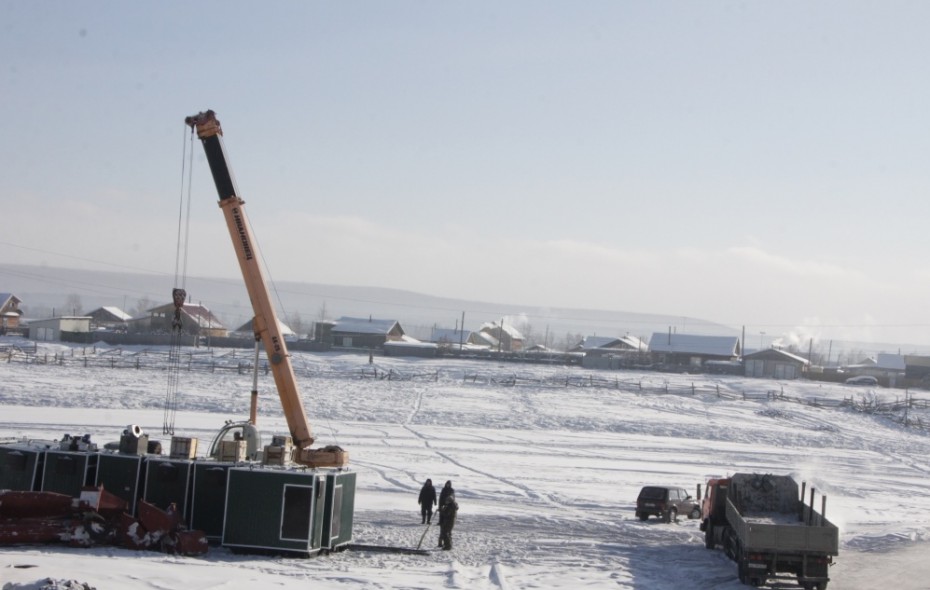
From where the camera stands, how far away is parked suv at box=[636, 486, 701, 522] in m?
31.8

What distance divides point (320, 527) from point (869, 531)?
1719 centimetres

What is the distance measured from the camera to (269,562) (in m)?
22.8

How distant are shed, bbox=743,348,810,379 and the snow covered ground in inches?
436

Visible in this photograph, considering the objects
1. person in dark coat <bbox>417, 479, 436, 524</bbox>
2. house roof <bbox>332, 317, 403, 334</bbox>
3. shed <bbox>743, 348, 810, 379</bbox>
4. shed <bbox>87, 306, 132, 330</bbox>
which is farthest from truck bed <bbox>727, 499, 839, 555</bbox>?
shed <bbox>87, 306, 132, 330</bbox>

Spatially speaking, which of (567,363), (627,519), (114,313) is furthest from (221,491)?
(114,313)

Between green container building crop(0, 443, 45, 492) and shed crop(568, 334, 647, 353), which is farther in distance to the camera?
shed crop(568, 334, 647, 353)

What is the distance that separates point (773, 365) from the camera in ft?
355

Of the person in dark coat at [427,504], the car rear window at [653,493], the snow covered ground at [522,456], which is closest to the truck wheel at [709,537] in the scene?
the snow covered ground at [522,456]

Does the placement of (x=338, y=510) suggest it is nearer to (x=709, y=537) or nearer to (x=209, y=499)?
(x=209, y=499)

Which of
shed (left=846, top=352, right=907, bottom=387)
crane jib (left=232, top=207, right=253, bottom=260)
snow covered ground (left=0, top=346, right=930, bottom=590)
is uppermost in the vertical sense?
crane jib (left=232, top=207, right=253, bottom=260)

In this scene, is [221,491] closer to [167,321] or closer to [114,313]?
[167,321]

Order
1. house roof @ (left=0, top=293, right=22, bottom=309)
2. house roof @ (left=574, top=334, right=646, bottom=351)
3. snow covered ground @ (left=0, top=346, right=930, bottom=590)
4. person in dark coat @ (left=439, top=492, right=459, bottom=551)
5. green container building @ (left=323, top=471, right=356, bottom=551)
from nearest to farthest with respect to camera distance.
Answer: snow covered ground @ (left=0, top=346, right=930, bottom=590) → green container building @ (left=323, top=471, right=356, bottom=551) → person in dark coat @ (left=439, top=492, right=459, bottom=551) → house roof @ (left=0, top=293, right=22, bottom=309) → house roof @ (left=574, top=334, right=646, bottom=351)

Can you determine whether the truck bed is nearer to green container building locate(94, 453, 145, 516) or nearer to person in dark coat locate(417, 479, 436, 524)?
person in dark coat locate(417, 479, 436, 524)

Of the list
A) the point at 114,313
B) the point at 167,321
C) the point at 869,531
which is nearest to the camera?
the point at 869,531
